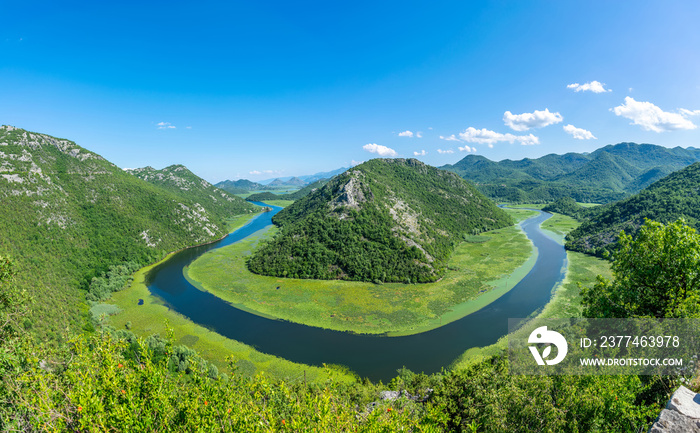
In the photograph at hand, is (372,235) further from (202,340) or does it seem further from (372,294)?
(202,340)

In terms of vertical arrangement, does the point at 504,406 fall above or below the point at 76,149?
below

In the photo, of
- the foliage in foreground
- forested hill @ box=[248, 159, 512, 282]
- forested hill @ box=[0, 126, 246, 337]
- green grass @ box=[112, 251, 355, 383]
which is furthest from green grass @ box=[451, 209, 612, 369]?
forested hill @ box=[0, 126, 246, 337]

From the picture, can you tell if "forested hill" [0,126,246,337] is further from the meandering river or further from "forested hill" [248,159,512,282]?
"forested hill" [248,159,512,282]

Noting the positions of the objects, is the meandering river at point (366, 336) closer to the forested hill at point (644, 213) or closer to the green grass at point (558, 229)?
the forested hill at point (644, 213)

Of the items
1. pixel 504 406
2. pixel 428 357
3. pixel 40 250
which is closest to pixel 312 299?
pixel 428 357

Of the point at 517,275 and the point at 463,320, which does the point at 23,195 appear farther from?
the point at 517,275

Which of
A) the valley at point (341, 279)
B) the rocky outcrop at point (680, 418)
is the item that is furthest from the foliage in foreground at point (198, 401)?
the valley at point (341, 279)
